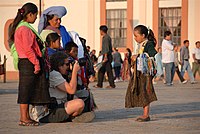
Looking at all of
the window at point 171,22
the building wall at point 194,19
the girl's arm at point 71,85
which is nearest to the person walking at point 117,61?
the window at point 171,22

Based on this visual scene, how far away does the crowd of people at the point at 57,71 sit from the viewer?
8.40m

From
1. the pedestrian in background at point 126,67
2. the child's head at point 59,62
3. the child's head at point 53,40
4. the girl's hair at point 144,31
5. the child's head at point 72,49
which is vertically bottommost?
the pedestrian in background at point 126,67

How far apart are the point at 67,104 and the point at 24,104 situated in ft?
2.10

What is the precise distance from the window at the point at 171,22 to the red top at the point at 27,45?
20.5 m

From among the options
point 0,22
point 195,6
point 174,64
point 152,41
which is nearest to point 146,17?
point 195,6

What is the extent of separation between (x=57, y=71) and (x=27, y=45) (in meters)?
0.85

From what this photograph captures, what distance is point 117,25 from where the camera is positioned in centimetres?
2984

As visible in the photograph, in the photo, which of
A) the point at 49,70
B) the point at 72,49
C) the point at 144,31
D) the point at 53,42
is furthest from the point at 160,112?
the point at 49,70

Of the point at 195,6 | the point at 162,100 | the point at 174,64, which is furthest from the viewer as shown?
the point at 195,6

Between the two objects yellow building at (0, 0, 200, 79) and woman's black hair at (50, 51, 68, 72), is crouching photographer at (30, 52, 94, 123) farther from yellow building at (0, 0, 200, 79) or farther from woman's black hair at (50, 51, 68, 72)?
yellow building at (0, 0, 200, 79)

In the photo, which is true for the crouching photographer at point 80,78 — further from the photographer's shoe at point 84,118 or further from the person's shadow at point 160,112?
the person's shadow at point 160,112

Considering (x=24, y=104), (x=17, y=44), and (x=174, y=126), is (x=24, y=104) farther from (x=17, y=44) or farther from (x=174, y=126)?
(x=174, y=126)

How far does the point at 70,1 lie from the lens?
3017 centimetres

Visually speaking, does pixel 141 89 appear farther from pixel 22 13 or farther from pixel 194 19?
pixel 194 19
